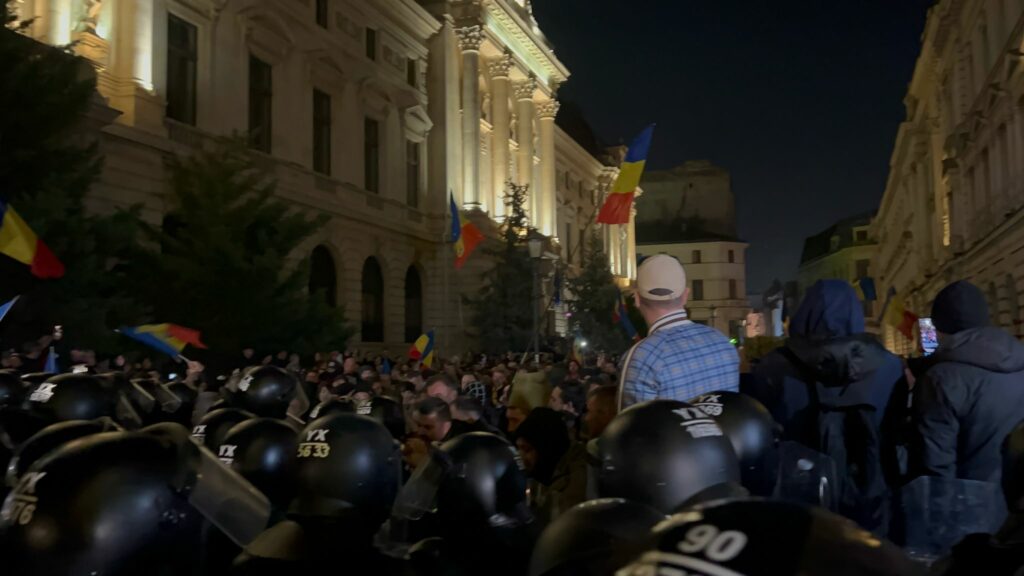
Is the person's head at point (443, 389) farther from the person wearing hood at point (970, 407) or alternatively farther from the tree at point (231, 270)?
the tree at point (231, 270)

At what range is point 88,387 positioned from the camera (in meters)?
6.48

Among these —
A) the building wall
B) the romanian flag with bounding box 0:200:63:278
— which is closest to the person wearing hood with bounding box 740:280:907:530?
the romanian flag with bounding box 0:200:63:278

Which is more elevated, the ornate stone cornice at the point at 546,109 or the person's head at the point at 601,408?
the ornate stone cornice at the point at 546,109

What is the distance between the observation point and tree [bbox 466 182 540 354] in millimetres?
34875

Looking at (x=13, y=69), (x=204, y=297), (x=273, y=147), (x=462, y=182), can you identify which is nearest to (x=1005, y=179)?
(x=462, y=182)

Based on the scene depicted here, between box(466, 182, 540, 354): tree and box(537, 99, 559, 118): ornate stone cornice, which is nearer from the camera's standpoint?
box(466, 182, 540, 354): tree

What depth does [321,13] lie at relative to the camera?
2928 centimetres

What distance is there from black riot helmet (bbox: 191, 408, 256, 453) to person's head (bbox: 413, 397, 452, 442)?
1.08 meters

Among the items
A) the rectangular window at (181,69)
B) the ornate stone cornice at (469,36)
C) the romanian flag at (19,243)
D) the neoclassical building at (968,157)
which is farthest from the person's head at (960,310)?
the ornate stone cornice at (469,36)

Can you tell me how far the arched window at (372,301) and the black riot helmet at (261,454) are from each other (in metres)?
26.9

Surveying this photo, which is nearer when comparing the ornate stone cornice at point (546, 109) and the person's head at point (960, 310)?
the person's head at point (960, 310)

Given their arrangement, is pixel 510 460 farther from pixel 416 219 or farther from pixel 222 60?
pixel 416 219

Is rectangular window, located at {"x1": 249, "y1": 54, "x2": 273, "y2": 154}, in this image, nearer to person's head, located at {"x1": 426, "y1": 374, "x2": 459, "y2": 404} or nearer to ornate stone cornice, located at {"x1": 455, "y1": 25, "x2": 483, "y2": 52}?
ornate stone cornice, located at {"x1": 455, "y1": 25, "x2": 483, "y2": 52}

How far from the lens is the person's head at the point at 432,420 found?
5.76 metres
